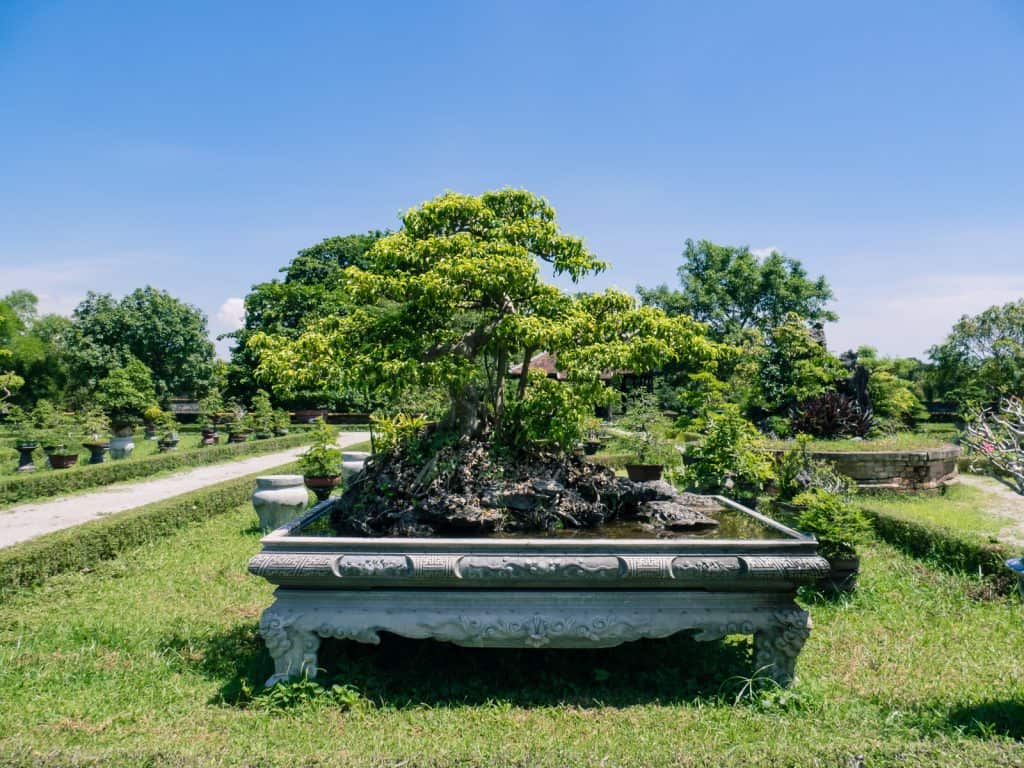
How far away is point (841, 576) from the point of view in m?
5.02

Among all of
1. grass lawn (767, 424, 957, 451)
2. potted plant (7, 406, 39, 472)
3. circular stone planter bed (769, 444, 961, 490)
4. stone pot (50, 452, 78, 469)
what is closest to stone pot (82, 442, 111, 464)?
potted plant (7, 406, 39, 472)

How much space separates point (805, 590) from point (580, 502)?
2.15 m

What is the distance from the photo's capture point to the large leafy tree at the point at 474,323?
4.16 metres

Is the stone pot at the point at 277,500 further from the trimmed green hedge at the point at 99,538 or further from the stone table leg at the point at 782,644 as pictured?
the stone table leg at the point at 782,644

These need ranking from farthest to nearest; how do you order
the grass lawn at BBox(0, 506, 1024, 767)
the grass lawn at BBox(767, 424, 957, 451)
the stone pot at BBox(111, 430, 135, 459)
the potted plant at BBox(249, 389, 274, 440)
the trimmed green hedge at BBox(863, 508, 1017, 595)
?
the potted plant at BBox(249, 389, 274, 440) → the stone pot at BBox(111, 430, 135, 459) → the grass lawn at BBox(767, 424, 957, 451) → the trimmed green hedge at BBox(863, 508, 1017, 595) → the grass lawn at BBox(0, 506, 1024, 767)

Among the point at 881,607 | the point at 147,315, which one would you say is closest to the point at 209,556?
the point at 881,607

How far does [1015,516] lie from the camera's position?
8172 mm

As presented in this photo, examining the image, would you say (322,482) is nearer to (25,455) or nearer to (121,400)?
(25,455)

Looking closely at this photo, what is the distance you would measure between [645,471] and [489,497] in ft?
13.2

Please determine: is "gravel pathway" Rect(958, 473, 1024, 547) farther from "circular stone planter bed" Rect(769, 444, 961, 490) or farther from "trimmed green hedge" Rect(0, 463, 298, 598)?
"trimmed green hedge" Rect(0, 463, 298, 598)

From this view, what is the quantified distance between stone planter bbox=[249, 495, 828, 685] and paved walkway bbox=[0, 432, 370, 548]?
4.68 m

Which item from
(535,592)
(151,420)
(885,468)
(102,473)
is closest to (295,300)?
(151,420)

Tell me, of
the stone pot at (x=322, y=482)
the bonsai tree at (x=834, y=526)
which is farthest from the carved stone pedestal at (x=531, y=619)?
the stone pot at (x=322, y=482)

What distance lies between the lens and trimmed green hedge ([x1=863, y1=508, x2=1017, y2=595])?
5090 millimetres
